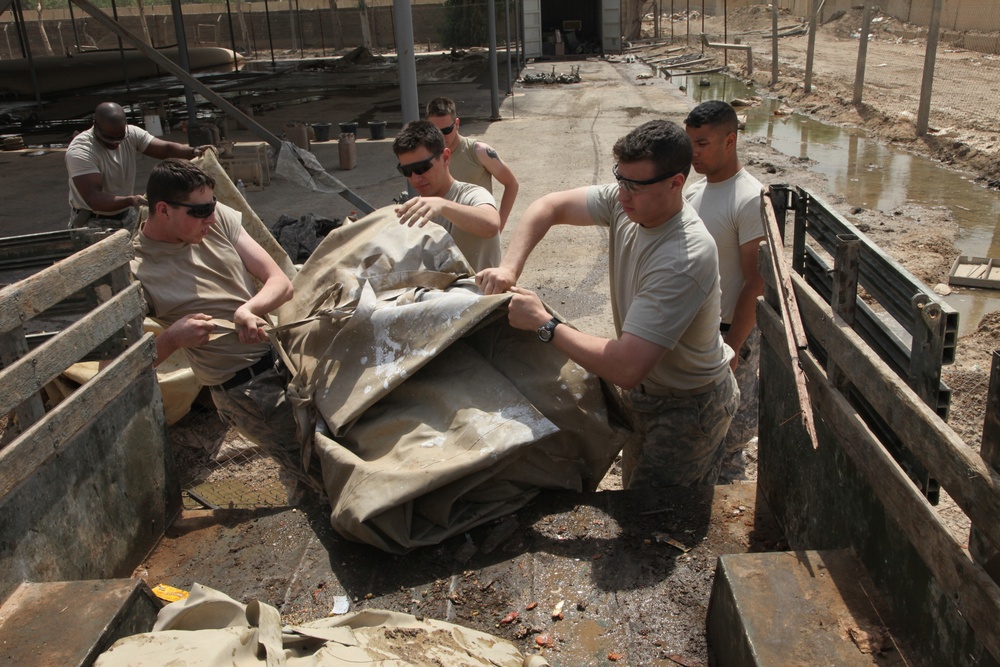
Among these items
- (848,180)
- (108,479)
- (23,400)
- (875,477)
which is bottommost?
(848,180)

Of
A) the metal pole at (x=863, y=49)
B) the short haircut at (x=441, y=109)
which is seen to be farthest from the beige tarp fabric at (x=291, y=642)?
the metal pole at (x=863, y=49)

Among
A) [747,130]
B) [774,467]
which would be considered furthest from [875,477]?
[747,130]

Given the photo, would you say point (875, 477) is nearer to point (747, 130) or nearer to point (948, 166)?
point (948, 166)

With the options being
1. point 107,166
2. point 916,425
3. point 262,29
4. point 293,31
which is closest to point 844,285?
point 916,425

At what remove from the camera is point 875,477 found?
7.23ft

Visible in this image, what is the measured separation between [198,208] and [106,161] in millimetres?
3613

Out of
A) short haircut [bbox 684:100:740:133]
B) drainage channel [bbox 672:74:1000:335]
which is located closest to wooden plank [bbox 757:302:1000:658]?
short haircut [bbox 684:100:740:133]

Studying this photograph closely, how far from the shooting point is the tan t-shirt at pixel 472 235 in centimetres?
421

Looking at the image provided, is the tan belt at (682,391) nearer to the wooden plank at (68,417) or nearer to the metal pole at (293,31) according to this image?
the wooden plank at (68,417)

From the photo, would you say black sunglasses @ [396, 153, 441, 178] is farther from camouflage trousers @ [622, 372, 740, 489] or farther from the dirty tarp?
camouflage trousers @ [622, 372, 740, 489]

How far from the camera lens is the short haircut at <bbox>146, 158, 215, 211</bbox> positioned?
3.44m

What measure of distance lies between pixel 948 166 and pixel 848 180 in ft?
6.56

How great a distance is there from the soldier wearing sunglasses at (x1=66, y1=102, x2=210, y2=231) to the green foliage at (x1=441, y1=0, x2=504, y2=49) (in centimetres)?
3140

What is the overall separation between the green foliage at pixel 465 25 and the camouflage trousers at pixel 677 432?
3508 centimetres
